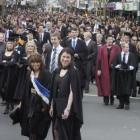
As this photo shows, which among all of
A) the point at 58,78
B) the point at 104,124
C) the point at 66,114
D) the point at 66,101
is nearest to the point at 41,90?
the point at 58,78

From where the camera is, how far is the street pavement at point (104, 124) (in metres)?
11.2

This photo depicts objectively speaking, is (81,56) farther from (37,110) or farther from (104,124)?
(37,110)

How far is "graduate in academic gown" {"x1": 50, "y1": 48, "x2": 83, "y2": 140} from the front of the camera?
868cm

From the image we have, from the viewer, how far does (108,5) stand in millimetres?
72438

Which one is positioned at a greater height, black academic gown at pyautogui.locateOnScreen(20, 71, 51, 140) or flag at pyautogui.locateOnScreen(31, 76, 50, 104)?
flag at pyautogui.locateOnScreen(31, 76, 50, 104)

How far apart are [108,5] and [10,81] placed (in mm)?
59807

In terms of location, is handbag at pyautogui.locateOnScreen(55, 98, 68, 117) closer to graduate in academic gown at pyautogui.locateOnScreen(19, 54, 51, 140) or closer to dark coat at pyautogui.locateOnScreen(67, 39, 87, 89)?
graduate in academic gown at pyautogui.locateOnScreen(19, 54, 51, 140)

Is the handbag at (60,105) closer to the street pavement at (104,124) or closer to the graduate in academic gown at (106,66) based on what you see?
the street pavement at (104,124)

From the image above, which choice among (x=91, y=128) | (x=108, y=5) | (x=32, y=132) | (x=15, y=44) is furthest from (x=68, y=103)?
(x=108, y=5)

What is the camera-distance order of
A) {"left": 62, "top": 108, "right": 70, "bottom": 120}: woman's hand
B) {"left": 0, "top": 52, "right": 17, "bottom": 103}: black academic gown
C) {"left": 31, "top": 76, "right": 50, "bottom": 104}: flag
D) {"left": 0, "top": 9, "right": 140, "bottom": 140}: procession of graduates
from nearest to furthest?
{"left": 62, "top": 108, "right": 70, "bottom": 120}: woman's hand < {"left": 0, "top": 9, "right": 140, "bottom": 140}: procession of graduates < {"left": 31, "top": 76, "right": 50, "bottom": 104}: flag < {"left": 0, "top": 52, "right": 17, "bottom": 103}: black academic gown

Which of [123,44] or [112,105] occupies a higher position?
[123,44]

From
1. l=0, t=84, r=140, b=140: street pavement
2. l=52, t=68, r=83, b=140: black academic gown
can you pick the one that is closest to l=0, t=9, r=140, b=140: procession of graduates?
l=52, t=68, r=83, b=140: black academic gown

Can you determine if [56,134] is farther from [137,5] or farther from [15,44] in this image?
[137,5]

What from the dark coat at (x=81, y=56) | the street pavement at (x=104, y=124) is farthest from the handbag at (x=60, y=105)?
the dark coat at (x=81, y=56)
